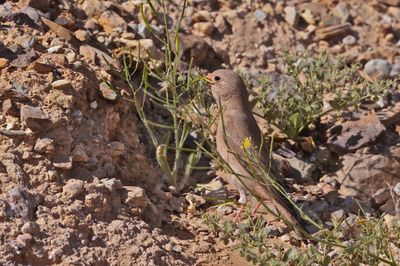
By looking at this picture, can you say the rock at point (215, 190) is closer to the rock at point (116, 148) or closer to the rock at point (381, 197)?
the rock at point (116, 148)

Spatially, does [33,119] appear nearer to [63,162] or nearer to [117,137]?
[63,162]

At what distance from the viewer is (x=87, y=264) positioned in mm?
5047

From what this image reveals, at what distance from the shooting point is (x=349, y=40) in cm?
866

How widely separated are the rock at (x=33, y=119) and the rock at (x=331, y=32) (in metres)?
3.87

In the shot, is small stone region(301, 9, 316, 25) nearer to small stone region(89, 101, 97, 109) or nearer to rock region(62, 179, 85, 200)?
small stone region(89, 101, 97, 109)

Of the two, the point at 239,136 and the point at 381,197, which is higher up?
the point at 239,136

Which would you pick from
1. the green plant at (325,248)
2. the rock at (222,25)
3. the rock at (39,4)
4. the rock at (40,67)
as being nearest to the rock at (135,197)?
the green plant at (325,248)

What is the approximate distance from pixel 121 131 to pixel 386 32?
3822 millimetres

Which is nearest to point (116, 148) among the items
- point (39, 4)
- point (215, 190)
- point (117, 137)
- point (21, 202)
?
point (117, 137)

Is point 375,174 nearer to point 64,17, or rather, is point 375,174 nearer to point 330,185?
point 330,185

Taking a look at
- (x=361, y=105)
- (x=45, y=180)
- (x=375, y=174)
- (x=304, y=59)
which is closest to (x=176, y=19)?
(x=304, y=59)

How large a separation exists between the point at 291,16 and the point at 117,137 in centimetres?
308

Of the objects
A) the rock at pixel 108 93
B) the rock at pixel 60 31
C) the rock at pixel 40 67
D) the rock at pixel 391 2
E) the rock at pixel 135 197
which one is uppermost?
the rock at pixel 60 31

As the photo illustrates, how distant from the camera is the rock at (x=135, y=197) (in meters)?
5.74
